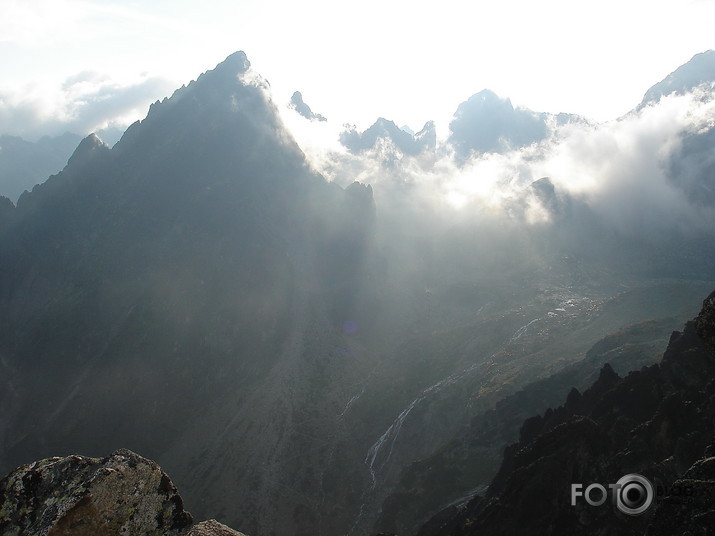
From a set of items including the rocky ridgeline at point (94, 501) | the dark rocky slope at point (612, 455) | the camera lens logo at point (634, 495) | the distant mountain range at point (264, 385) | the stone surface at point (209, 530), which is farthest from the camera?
the distant mountain range at point (264, 385)

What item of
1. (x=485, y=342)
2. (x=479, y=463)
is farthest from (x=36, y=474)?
(x=485, y=342)

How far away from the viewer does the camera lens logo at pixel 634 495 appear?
37062 millimetres

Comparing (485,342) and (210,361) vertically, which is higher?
(210,361)

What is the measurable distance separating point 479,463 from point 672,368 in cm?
5192

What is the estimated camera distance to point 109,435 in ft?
486

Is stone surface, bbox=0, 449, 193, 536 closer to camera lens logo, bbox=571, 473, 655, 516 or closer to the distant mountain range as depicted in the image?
camera lens logo, bbox=571, 473, 655, 516

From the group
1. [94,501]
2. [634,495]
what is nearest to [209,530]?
[94,501]

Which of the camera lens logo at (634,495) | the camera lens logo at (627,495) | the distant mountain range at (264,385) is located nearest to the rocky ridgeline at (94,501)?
the camera lens logo at (634,495)

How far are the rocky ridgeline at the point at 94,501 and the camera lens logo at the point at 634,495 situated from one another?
3163 centimetres

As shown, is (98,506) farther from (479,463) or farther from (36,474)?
(479,463)

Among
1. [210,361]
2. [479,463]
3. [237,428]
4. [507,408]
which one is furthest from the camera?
[210,361]

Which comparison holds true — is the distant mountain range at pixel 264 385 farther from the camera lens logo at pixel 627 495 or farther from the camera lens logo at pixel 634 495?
the camera lens logo at pixel 634 495

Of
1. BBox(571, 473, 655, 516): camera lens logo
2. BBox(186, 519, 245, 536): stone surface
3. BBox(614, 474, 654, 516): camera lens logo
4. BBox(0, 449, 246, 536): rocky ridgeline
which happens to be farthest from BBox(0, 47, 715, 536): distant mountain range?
BBox(0, 449, 246, 536): rocky ridgeline

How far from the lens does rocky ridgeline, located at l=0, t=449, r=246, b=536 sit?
1945cm
